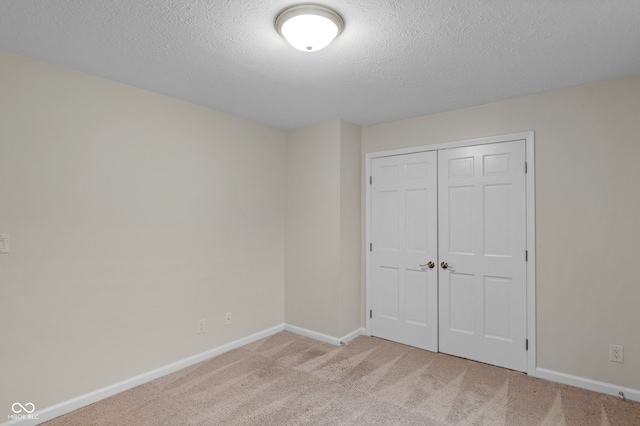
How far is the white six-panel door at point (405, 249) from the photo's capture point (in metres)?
3.57

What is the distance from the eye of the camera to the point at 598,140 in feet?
8.93

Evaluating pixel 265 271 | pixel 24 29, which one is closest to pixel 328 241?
pixel 265 271

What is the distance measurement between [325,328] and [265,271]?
936 millimetres

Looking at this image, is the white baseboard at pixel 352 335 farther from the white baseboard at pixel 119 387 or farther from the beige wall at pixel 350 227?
the white baseboard at pixel 119 387

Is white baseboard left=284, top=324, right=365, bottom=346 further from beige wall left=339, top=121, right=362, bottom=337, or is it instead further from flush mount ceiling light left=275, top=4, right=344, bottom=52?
flush mount ceiling light left=275, top=4, right=344, bottom=52

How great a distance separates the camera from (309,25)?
1811 mm

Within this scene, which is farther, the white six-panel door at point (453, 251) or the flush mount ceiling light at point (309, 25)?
the white six-panel door at point (453, 251)

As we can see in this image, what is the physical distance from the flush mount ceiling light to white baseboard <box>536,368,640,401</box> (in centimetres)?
315

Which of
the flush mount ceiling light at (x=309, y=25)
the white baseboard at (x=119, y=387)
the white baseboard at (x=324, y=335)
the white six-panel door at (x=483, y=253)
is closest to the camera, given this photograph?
the flush mount ceiling light at (x=309, y=25)

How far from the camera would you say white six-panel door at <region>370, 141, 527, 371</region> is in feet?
10.2

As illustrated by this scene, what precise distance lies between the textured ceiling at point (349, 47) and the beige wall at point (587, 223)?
0.24 metres

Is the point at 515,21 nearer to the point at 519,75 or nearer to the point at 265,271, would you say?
the point at 519,75

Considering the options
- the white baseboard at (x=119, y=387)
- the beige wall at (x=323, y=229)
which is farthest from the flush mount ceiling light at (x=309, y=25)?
the white baseboard at (x=119, y=387)

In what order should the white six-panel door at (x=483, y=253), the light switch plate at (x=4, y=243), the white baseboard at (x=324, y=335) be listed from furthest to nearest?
the white baseboard at (x=324, y=335), the white six-panel door at (x=483, y=253), the light switch plate at (x=4, y=243)
